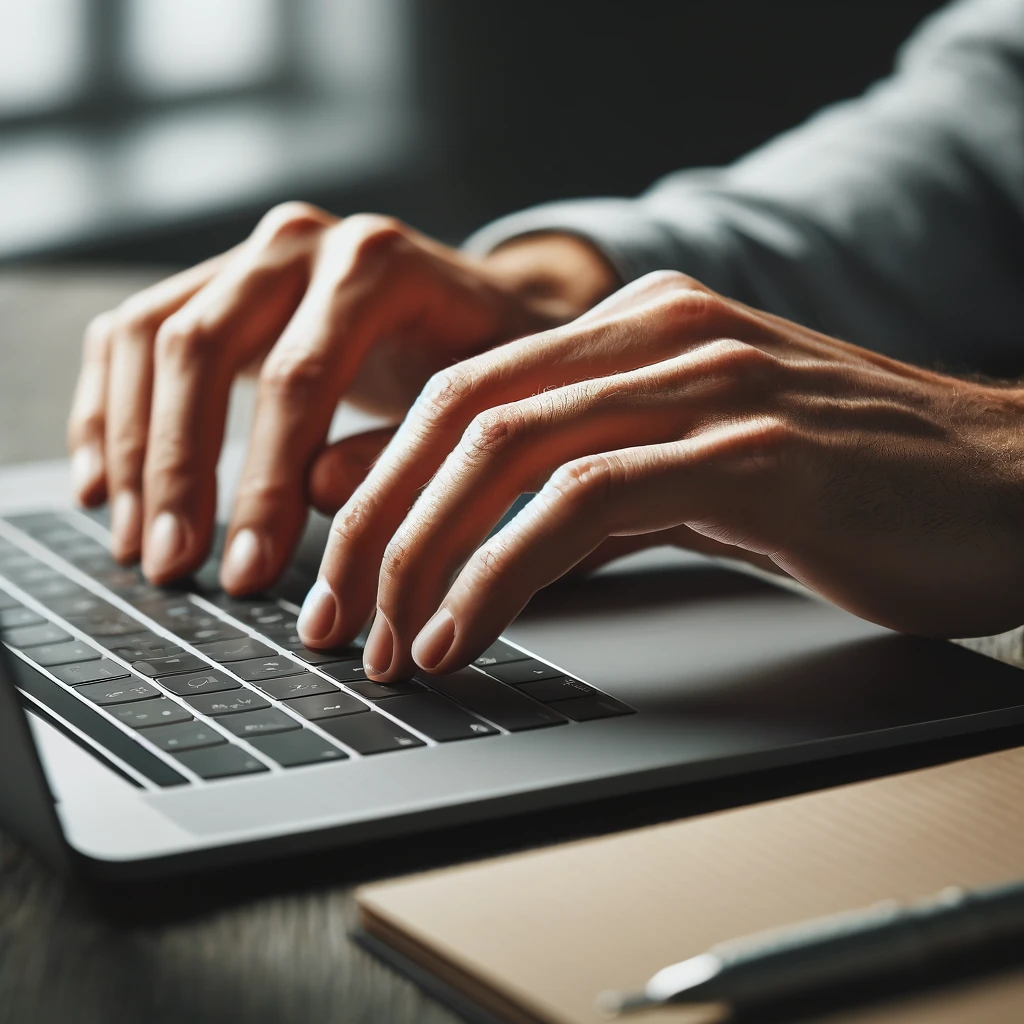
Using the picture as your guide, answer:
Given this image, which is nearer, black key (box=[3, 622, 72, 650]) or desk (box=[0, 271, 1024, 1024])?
desk (box=[0, 271, 1024, 1024])

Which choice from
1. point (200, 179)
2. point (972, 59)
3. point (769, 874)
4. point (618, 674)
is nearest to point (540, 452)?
point (618, 674)

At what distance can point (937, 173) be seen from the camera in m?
0.99

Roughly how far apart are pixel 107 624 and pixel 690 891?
297mm

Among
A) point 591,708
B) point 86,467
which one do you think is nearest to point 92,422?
point 86,467

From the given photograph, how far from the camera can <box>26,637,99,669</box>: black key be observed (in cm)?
44

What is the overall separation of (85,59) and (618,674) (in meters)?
2.91

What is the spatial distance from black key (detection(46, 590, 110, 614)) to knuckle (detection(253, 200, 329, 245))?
0.26 m

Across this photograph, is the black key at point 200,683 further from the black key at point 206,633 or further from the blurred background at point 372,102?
the blurred background at point 372,102

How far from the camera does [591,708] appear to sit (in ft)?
1.33

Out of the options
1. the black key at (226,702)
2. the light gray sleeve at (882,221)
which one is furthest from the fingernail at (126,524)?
the light gray sleeve at (882,221)

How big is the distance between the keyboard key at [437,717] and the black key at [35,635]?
14 cm

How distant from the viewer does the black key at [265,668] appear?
0.43 metres

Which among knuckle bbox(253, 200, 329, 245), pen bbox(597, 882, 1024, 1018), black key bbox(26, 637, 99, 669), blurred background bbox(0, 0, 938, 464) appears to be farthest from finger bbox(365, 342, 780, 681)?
blurred background bbox(0, 0, 938, 464)

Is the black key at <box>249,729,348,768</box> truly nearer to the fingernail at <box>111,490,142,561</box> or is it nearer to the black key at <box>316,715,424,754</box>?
the black key at <box>316,715,424,754</box>
